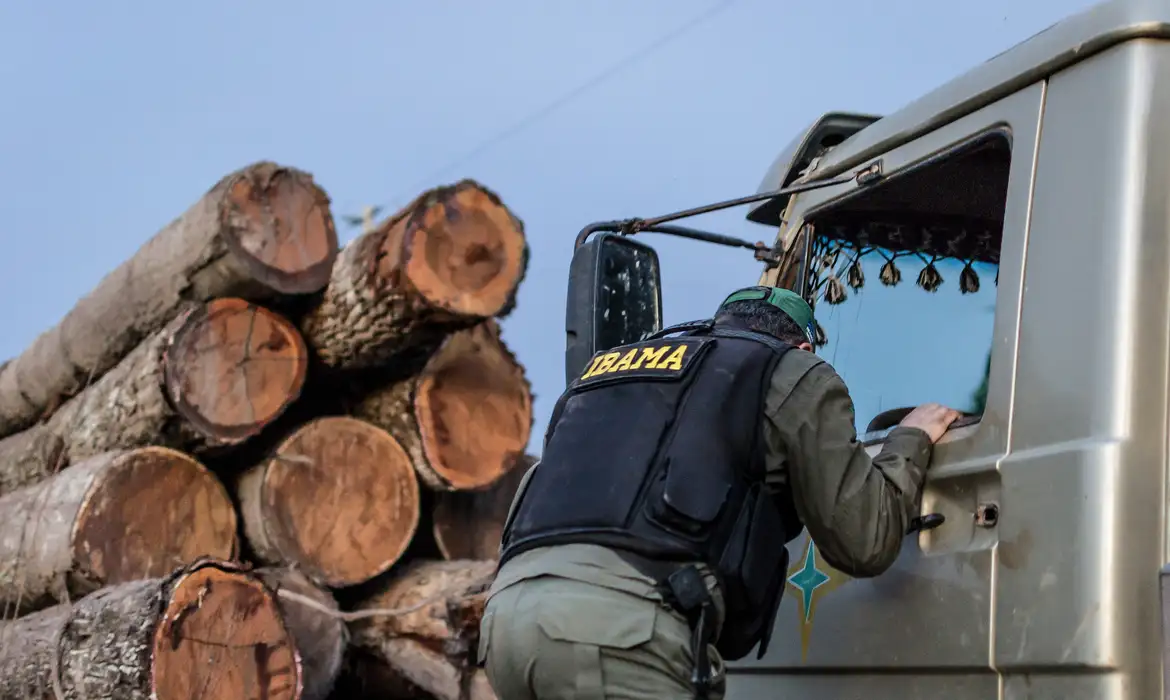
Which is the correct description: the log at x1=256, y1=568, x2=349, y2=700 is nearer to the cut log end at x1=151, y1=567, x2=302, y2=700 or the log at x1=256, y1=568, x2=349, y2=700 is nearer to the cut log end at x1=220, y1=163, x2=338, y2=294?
the cut log end at x1=151, y1=567, x2=302, y2=700

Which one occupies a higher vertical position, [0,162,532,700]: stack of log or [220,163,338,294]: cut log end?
[220,163,338,294]: cut log end

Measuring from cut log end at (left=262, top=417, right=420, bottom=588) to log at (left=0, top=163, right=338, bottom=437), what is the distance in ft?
2.01

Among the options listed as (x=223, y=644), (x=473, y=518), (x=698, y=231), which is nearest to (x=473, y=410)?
(x=473, y=518)

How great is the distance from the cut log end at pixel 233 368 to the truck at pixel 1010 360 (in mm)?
2513

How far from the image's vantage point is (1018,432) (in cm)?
201

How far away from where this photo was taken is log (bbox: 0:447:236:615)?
459 cm

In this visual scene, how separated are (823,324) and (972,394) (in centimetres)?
56

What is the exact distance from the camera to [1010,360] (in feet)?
6.79

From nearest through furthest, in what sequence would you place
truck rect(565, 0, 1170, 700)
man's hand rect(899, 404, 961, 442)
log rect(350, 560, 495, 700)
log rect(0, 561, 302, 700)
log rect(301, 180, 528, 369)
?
1. truck rect(565, 0, 1170, 700)
2. man's hand rect(899, 404, 961, 442)
3. log rect(0, 561, 302, 700)
4. log rect(350, 560, 495, 700)
5. log rect(301, 180, 528, 369)

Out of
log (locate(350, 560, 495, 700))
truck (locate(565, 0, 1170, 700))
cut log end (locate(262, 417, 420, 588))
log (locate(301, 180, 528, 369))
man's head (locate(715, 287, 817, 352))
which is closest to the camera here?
truck (locate(565, 0, 1170, 700))

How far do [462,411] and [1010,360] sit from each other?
347 centimetres


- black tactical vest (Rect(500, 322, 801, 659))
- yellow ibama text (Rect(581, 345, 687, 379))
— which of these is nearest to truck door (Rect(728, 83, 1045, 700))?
black tactical vest (Rect(500, 322, 801, 659))

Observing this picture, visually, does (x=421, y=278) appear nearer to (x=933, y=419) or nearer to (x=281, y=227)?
(x=281, y=227)

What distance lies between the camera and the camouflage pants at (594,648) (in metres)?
2.11
